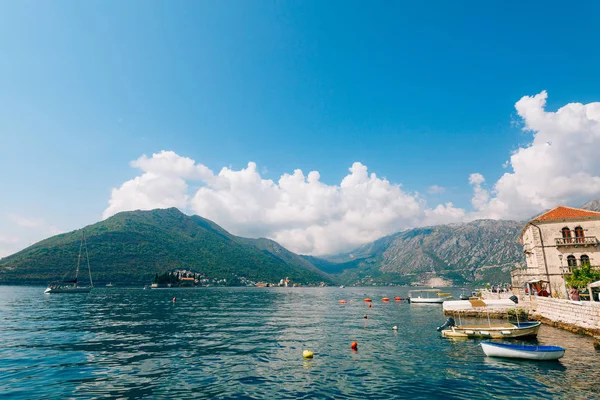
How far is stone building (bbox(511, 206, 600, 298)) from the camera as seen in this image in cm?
4750

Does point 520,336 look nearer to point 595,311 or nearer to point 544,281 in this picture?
point 595,311

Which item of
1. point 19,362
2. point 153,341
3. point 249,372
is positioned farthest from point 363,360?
point 19,362

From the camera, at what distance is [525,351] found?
2245 cm

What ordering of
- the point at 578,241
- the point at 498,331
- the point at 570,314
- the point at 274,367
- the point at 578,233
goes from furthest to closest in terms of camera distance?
the point at 578,233 → the point at 578,241 → the point at 570,314 → the point at 498,331 → the point at 274,367

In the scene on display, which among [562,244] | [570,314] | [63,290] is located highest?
[562,244]

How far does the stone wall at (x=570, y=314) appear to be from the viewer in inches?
1121

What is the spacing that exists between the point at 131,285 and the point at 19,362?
640 ft

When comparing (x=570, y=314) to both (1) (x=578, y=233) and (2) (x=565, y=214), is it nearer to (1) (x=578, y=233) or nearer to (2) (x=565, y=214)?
(1) (x=578, y=233)

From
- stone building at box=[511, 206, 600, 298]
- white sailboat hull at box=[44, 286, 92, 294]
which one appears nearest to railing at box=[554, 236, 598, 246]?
stone building at box=[511, 206, 600, 298]

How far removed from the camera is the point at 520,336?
98.4 feet

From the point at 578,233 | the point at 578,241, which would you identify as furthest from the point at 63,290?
the point at 578,233

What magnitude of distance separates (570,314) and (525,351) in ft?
52.2

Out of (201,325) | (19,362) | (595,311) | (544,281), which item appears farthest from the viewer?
(544,281)

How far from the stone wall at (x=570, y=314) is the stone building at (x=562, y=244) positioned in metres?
8.66
